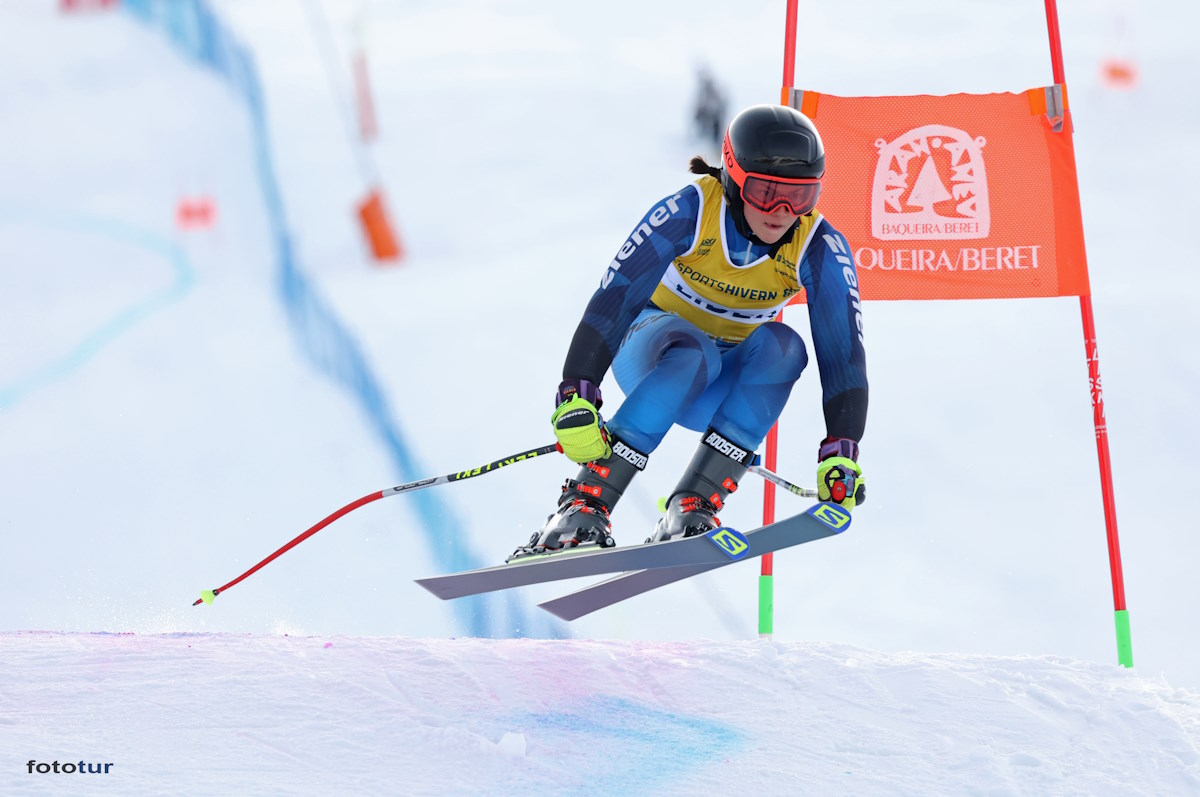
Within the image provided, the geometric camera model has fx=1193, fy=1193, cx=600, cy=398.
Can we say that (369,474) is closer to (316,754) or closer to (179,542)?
(179,542)

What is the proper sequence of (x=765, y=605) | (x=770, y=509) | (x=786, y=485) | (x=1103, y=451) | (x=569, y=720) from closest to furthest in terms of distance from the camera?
1. (x=569, y=720)
2. (x=786, y=485)
3. (x=1103, y=451)
4. (x=765, y=605)
5. (x=770, y=509)

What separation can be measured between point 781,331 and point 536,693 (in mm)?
1398

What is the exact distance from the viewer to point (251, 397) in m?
11.7

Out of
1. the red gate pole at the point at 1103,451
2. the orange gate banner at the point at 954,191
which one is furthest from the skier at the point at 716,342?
the red gate pole at the point at 1103,451

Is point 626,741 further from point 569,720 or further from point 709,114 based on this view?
point 709,114

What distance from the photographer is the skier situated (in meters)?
3.71

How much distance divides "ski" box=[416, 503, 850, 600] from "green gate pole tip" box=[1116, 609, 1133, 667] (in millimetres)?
2123

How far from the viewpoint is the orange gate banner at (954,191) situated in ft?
17.8

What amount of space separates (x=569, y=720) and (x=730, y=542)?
2.35ft

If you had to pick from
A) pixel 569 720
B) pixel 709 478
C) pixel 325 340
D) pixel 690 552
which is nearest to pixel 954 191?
pixel 709 478

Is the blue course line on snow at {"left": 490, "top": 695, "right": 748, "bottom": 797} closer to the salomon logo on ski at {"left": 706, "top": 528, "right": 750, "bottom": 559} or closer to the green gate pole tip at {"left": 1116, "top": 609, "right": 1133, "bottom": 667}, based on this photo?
the salomon logo on ski at {"left": 706, "top": 528, "right": 750, "bottom": 559}

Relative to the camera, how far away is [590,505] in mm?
3855

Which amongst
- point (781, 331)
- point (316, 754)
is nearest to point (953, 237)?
point (781, 331)

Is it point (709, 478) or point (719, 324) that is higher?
point (719, 324)
